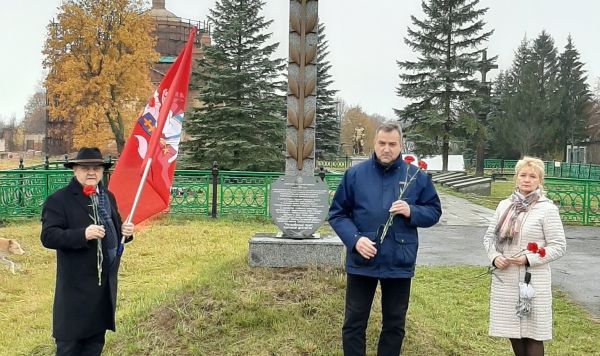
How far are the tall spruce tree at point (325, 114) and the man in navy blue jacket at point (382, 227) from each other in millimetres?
29685

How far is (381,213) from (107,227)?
1746 mm

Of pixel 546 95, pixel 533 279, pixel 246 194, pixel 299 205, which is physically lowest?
pixel 246 194

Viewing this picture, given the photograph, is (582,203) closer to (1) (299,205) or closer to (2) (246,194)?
(2) (246,194)

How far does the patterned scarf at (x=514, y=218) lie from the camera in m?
3.74

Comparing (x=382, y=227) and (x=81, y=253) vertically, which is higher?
(x=382, y=227)

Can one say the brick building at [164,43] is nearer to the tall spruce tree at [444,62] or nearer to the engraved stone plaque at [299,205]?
the tall spruce tree at [444,62]

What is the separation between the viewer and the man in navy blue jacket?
355cm

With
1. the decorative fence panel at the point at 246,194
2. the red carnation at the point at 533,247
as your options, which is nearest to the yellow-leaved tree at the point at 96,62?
the decorative fence panel at the point at 246,194

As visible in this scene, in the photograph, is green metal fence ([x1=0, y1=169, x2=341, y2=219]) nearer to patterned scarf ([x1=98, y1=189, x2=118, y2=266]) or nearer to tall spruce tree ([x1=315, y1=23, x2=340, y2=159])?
patterned scarf ([x1=98, y1=189, x2=118, y2=266])

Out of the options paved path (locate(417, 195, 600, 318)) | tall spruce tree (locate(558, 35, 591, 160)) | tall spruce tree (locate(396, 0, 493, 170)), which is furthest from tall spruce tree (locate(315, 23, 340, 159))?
tall spruce tree (locate(558, 35, 591, 160))

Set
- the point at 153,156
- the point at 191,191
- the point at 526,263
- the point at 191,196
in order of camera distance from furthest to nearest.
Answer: the point at 191,196, the point at 191,191, the point at 153,156, the point at 526,263

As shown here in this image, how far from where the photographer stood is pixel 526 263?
12.0 feet

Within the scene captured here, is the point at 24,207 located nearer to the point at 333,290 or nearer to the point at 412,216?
the point at 333,290

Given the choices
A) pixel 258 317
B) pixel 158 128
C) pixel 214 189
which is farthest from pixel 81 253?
pixel 214 189
